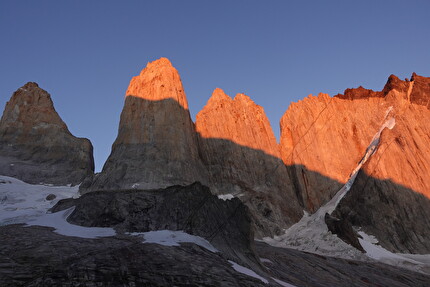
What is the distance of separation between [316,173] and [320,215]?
1146 centimetres

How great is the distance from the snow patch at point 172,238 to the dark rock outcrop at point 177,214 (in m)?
0.63

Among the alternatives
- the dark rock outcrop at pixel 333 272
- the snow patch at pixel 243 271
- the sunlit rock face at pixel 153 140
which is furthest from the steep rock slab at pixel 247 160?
the snow patch at pixel 243 271

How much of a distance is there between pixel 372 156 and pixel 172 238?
35695mm

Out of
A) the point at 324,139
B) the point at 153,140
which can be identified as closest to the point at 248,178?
the point at 153,140

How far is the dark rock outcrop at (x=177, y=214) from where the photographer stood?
18.5 m

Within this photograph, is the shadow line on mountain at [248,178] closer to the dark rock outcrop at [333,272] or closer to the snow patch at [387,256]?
the snow patch at [387,256]

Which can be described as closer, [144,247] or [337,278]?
[144,247]

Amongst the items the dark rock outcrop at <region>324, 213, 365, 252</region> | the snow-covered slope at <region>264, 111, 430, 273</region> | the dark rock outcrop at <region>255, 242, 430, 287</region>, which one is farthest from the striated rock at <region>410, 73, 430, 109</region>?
the dark rock outcrop at <region>255, 242, 430, 287</region>

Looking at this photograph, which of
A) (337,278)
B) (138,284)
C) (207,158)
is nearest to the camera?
(138,284)

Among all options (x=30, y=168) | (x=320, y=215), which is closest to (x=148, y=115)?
(x=30, y=168)

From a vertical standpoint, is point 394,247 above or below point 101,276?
above

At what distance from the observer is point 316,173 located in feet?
168

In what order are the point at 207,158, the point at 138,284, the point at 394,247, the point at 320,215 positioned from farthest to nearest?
the point at 207,158, the point at 320,215, the point at 394,247, the point at 138,284

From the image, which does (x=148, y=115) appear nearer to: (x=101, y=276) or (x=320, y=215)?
(x=320, y=215)
